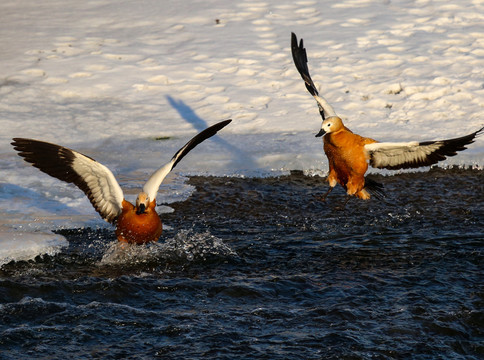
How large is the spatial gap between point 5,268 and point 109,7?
8771mm

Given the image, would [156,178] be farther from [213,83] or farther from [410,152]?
[213,83]

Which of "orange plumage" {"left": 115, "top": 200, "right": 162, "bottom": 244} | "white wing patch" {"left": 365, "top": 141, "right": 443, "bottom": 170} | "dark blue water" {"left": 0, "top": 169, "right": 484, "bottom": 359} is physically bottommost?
"dark blue water" {"left": 0, "top": 169, "right": 484, "bottom": 359}

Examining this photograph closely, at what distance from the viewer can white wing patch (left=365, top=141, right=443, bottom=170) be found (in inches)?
272

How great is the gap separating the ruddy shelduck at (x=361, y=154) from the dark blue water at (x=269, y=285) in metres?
0.40

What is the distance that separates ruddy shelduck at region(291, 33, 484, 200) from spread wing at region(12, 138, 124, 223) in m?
2.03

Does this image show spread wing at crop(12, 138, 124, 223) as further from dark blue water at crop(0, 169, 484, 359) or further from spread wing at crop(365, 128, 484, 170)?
spread wing at crop(365, 128, 484, 170)

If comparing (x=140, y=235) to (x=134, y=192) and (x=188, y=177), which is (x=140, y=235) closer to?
(x=134, y=192)

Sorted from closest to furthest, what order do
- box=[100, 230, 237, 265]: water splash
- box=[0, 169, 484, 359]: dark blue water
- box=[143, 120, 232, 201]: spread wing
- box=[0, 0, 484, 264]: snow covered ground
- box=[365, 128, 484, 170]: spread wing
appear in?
box=[0, 169, 484, 359]: dark blue water → box=[143, 120, 232, 201]: spread wing → box=[100, 230, 237, 265]: water splash → box=[365, 128, 484, 170]: spread wing → box=[0, 0, 484, 264]: snow covered ground

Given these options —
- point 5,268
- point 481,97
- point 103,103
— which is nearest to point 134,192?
point 5,268

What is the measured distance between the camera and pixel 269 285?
19.4ft

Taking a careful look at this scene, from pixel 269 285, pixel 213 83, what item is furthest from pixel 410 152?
pixel 213 83

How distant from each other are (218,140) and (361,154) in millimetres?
3040

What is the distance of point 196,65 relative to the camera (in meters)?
11.6

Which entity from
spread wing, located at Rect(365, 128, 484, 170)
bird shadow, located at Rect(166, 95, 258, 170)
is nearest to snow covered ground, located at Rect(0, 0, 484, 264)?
bird shadow, located at Rect(166, 95, 258, 170)
